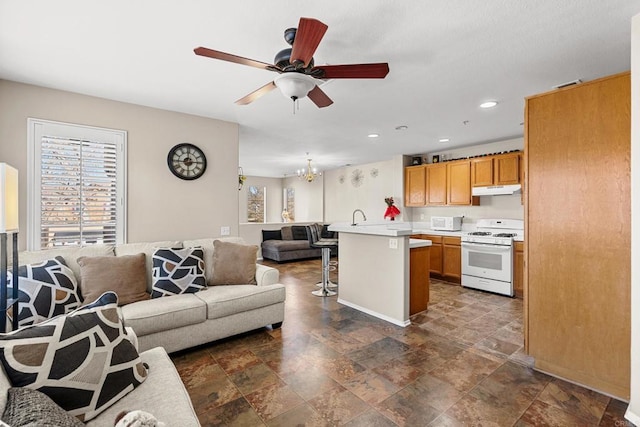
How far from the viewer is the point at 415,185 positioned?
615 centimetres

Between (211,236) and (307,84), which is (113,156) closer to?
(211,236)

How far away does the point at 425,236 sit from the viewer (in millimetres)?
5699

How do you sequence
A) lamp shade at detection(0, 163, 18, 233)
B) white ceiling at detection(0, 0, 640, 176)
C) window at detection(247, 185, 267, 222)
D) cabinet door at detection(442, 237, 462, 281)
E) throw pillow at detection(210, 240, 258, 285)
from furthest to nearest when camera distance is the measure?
window at detection(247, 185, 267, 222) < cabinet door at detection(442, 237, 462, 281) < throw pillow at detection(210, 240, 258, 285) < white ceiling at detection(0, 0, 640, 176) < lamp shade at detection(0, 163, 18, 233)

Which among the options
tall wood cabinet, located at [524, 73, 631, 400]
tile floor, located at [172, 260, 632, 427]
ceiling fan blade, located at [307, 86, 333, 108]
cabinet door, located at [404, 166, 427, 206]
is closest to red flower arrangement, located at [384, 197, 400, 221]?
cabinet door, located at [404, 166, 427, 206]

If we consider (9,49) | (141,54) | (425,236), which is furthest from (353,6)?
(425,236)

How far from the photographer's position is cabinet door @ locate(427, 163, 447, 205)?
18.5 feet

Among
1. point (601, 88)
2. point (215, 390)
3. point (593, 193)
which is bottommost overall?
point (215, 390)

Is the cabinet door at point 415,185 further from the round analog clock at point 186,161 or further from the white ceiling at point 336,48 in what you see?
the round analog clock at point 186,161

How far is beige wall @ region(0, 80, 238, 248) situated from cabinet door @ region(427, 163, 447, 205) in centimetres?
383

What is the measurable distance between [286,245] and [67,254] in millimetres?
4753

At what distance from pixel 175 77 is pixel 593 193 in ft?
11.5

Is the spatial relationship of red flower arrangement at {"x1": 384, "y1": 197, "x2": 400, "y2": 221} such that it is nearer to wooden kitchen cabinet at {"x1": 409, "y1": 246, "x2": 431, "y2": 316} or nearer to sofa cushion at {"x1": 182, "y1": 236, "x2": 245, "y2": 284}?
wooden kitchen cabinet at {"x1": 409, "y1": 246, "x2": 431, "y2": 316}

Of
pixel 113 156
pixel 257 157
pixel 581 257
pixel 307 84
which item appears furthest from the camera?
pixel 257 157

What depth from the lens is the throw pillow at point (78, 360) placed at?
3.64 ft
